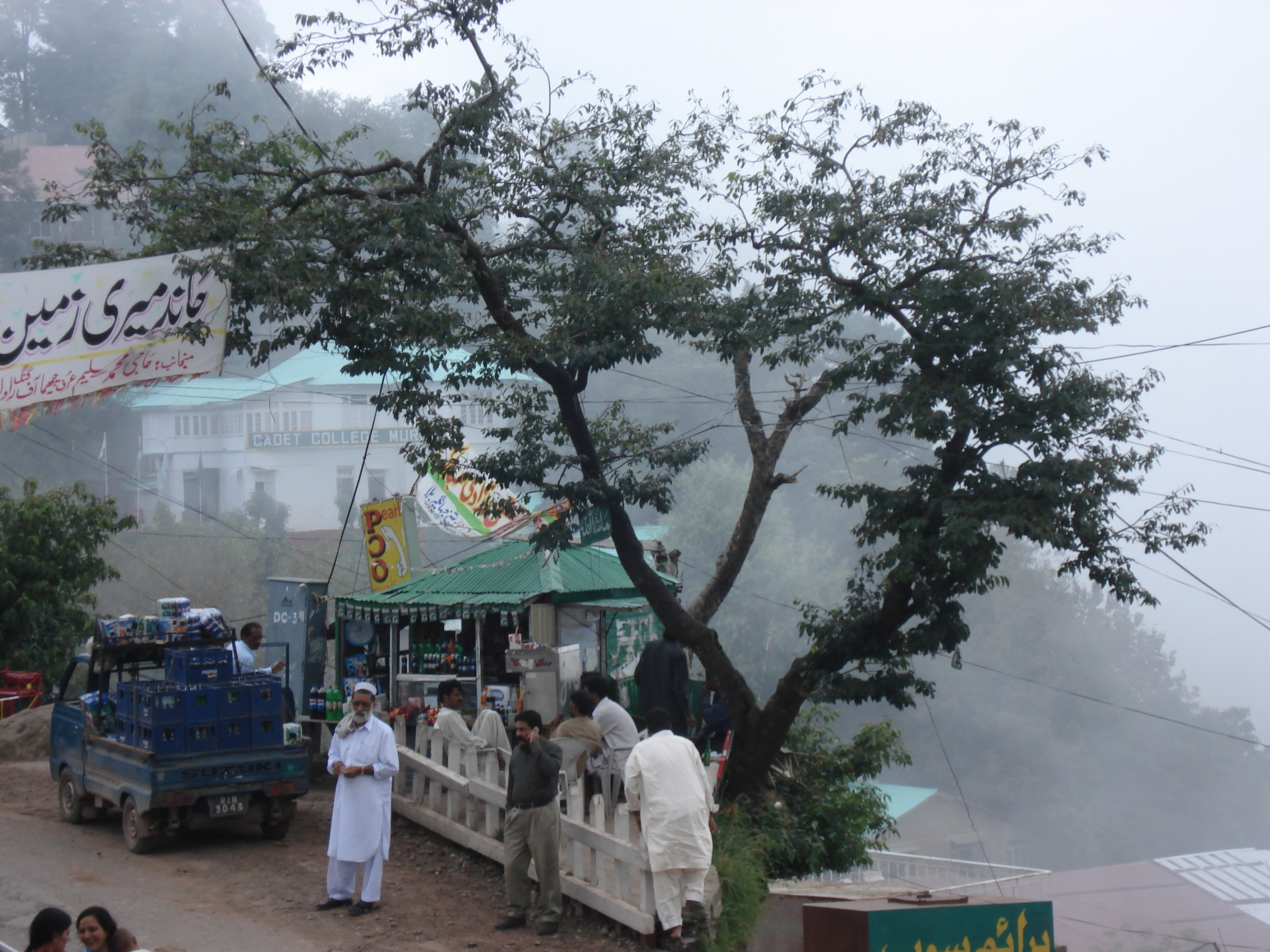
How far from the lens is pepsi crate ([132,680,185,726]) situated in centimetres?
827

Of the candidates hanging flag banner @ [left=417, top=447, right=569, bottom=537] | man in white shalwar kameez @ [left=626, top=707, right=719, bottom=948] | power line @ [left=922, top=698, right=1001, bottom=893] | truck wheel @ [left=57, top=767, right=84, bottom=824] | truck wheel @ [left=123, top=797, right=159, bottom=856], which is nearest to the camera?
man in white shalwar kameez @ [left=626, top=707, right=719, bottom=948]

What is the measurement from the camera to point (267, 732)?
28.9ft

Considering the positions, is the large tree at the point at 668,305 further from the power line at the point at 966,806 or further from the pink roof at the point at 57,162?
the pink roof at the point at 57,162

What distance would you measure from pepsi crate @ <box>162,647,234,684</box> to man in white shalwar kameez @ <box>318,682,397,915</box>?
2.11 m

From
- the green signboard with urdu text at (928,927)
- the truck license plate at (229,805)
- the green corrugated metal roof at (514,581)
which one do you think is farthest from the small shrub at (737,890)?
the green corrugated metal roof at (514,581)

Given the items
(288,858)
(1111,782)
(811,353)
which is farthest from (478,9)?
(1111,782)

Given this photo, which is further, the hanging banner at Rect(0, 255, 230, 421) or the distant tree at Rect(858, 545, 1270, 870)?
the distant tree at Rect(858, 545, 1270, 870)

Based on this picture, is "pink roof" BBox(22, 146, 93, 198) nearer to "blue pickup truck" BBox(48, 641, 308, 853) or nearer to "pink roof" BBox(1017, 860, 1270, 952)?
"blue pickup truck" BBox(48, 641, 308, 853)

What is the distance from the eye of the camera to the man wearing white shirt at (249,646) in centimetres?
1041

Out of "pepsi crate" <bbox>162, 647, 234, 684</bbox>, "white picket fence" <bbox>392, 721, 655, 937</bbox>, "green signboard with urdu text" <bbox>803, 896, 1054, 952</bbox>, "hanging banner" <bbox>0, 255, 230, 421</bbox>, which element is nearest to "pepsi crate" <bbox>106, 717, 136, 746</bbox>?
"pepsi crate" <bbox>162, 647, 234, 684</bbox>

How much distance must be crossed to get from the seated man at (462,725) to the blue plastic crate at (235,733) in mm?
1650

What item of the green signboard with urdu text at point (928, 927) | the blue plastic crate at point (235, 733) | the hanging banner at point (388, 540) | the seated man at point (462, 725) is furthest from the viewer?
the hanging banner at point (388, 540)

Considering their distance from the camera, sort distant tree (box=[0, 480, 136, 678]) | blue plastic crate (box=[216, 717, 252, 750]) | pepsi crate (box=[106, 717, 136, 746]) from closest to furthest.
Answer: blue plastic crate (box=[216, 717, 252, 750]), pepsi crate (box=[106, 717, 136, 746]), distant tree (box=[0, 480, 136, 678])

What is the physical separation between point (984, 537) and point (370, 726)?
558 cm
